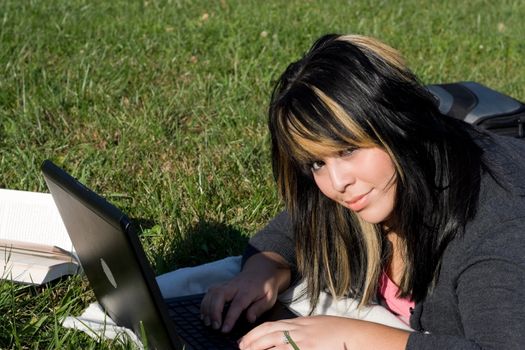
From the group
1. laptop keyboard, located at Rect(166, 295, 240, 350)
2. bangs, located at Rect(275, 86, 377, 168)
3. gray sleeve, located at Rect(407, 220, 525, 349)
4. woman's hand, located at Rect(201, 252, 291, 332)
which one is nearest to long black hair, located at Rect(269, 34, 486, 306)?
bangs, located at Rect(275, 86, 377, 168)

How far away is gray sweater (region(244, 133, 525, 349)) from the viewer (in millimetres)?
2332

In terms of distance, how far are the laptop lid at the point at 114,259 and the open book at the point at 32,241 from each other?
0.36 metres

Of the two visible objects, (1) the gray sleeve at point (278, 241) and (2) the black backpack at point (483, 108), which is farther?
(2) the black backpack at point (483, 108)

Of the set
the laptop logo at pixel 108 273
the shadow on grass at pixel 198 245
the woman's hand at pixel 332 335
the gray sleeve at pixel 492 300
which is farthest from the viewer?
the shadow on grass at pixel 198 245

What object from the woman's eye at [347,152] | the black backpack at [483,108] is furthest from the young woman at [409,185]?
the black backpack at [483,108]

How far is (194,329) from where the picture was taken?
2787 millimetres

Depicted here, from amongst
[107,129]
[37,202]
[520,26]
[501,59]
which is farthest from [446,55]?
[37,202]

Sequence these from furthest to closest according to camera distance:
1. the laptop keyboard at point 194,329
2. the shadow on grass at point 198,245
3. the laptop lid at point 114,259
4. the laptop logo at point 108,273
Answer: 1. the shadow on grass at point 198,245
2. the laptop keyboard at point 194,329
3. the laptop logo at point 108,273
4. the laptop lid at point 114,259

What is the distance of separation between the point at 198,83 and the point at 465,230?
308 centimetres

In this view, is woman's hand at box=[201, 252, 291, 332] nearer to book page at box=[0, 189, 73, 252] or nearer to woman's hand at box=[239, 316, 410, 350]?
woman's hand at box=[239, 316, 410, 350]

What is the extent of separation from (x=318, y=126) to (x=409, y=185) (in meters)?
0.29

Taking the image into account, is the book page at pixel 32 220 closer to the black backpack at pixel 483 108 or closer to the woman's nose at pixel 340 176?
the woman's nose at pixel 340 176

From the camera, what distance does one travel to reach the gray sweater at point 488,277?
2332 mm

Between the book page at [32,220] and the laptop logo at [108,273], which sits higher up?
the laptop logo at [108,273]
